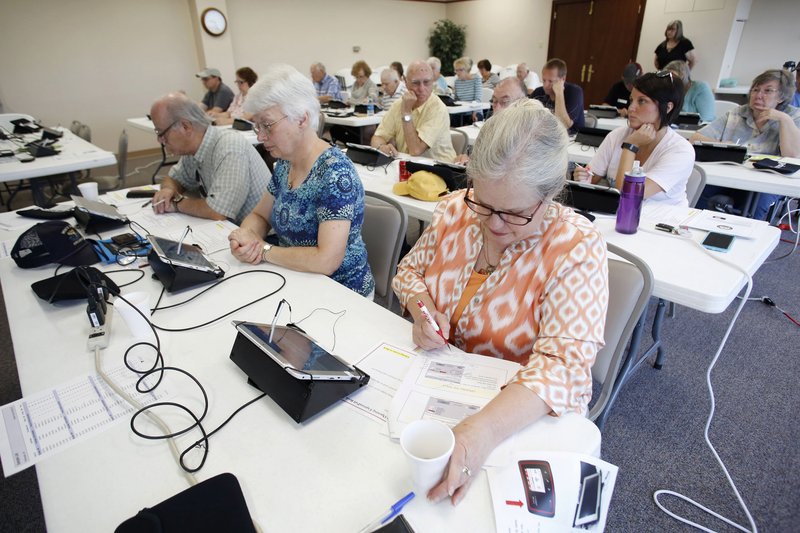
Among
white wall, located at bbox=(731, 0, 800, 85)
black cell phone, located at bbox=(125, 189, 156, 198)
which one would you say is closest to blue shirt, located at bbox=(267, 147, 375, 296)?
black cell phone, located at bbox=(125, 189, 156, 198)

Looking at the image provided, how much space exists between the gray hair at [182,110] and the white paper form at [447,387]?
1.72m

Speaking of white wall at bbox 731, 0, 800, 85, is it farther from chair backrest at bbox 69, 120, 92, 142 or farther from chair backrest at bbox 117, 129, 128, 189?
chair backrest at bbox 69, 120, 92, 142

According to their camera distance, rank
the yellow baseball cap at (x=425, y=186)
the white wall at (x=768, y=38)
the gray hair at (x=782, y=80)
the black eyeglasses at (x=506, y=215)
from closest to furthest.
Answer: the black eyeglasses at (x=506, y=215)
the yellow baseball cap at (x=425, y=186)
the gray hair at (x=782, y=80)
the white wall at (x=768, y=38)

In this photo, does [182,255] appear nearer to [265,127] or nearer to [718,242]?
[265,127]

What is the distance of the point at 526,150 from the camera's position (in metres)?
0.92

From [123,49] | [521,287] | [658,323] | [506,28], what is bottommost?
[658,323]

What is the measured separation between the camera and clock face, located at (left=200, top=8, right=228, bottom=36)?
6.96 metres

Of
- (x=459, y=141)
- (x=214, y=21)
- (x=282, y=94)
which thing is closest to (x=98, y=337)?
(x=282, y=94)

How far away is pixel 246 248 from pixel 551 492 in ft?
4.15

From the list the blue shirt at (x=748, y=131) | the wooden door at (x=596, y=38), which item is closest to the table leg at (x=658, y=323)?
the blue shirt at (x=748, y=131)

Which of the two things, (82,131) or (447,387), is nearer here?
(447,387)

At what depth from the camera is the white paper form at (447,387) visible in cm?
88

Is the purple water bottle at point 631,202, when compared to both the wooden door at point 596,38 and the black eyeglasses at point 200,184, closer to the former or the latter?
the black eyeglasses at point 200,184

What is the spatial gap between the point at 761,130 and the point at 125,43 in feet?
26.9
